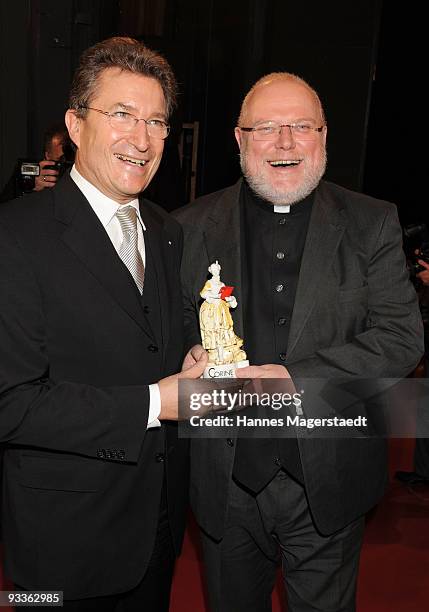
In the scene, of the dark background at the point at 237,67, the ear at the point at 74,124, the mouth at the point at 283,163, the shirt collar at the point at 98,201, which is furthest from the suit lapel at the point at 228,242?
the dark background at the point at 237,67

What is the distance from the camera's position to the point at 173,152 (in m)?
6.35

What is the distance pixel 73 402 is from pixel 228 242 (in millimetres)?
844

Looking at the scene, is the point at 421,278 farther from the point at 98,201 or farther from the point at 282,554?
the point at 98,201

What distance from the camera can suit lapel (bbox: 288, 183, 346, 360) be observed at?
234 cm

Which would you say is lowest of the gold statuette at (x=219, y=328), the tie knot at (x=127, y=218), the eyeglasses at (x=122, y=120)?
the gold statuette at (x=219, y=328)

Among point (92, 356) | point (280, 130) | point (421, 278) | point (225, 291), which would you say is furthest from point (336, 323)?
point (421, 278)

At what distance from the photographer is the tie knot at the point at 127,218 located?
2232mm

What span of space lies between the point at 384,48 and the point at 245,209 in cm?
626

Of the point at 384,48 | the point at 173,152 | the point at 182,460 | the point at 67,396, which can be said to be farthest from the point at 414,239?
the point at 384,48

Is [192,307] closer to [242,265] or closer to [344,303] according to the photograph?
[242,265]

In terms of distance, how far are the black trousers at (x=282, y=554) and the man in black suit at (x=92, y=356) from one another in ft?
1.25

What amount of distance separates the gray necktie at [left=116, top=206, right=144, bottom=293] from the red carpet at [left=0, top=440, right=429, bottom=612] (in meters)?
1.94

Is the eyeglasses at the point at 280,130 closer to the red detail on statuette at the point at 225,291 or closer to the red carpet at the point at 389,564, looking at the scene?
the red detail on statuette at the point at 225,291

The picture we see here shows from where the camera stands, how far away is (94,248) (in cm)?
206
